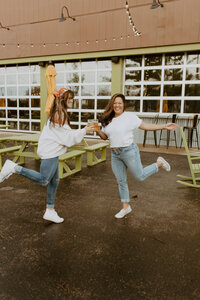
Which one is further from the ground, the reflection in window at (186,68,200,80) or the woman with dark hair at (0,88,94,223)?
the reflection in window at (186,68,200,80)

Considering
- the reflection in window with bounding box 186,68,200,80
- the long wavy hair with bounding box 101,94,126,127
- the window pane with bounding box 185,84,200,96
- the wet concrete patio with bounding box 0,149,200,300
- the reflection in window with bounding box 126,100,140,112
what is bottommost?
the wet concrete patio with bounding box 0,149,200,300

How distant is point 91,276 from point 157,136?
8119mm

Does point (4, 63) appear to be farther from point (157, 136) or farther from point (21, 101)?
point (157, 136)

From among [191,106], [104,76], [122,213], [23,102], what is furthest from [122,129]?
[23,102]

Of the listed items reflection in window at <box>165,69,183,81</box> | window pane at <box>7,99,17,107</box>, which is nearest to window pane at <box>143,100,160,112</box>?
reflection in window at <box>165,69,183,81</box>

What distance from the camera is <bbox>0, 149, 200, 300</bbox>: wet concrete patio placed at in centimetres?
212

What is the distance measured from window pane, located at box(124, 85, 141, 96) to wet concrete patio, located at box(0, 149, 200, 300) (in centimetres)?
637

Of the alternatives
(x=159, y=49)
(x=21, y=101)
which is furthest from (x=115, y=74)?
(x=21, y=101)

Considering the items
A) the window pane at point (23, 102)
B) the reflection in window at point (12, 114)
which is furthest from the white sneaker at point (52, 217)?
the reflection in window at point (12, 114)

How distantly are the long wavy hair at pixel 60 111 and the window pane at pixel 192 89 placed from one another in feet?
24.4

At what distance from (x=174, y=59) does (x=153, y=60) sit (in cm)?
77

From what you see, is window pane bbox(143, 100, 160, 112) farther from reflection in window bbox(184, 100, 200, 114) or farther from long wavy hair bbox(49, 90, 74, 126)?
long wavy hair bbox(49, 90, 74, 126)

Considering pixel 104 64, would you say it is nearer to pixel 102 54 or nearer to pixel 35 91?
pixel 102 54

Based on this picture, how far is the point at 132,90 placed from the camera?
10.5m
